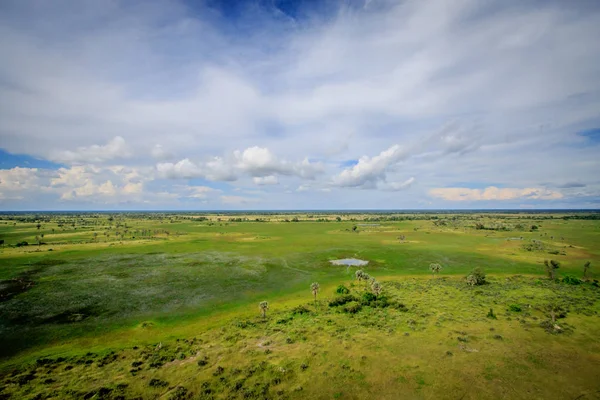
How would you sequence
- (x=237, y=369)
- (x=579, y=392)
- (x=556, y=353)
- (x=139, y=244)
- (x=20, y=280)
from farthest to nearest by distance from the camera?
(x=139, y=244)
(x=20, y=280)
(x=556, y=353)
(x=237, y=369)
(x=579, y=392)

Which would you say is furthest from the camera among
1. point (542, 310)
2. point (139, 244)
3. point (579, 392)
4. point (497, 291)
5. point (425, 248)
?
point (139, 244)

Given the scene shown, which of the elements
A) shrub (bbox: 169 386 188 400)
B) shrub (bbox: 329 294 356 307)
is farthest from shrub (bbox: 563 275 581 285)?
shrub (bbox: 169 386 188 400)

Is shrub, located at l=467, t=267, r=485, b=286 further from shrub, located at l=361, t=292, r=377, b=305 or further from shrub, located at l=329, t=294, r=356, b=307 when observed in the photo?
shrub, located at l=329, t=294, r=356, b=307

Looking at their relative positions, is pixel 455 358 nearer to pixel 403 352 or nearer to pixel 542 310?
pixel 403 352

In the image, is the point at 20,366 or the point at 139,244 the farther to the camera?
the point at 139,244

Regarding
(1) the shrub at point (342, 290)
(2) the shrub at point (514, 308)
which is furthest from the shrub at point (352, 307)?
(2) the shrub at point (514, 308)

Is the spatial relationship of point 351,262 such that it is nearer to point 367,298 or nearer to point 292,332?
point 367,298

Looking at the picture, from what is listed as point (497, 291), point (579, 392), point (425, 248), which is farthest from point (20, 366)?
point (425, 248)
